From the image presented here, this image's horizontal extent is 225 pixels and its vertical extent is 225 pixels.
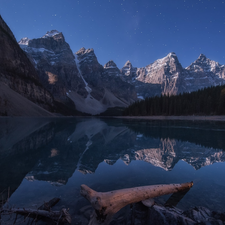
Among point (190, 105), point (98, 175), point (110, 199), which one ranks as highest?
point (190, 105)

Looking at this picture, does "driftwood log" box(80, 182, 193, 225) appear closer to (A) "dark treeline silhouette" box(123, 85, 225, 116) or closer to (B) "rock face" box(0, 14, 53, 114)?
(A) "dark treeline silhouette" box(123, 85, 225, 116)

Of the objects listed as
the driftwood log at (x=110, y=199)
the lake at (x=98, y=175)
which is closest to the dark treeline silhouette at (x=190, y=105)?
the lake at (x=98, y=175)

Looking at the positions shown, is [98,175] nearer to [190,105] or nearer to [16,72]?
[190,105]

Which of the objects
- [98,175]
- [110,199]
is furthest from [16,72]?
[110,199]

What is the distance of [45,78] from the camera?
195 metres

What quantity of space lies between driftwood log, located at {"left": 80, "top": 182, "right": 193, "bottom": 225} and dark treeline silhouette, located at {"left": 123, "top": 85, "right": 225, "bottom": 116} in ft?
269

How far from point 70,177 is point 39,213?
12.5 ft

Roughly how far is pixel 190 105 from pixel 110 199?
3543 inches

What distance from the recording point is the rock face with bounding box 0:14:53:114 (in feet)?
302

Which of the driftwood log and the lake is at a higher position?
the driftwood log

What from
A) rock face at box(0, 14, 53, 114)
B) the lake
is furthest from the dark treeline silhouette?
rock face at box(0, 14, 53, 114)

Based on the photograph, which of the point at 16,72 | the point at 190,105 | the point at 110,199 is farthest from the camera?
the point at 16,72

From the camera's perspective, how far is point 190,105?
265ft

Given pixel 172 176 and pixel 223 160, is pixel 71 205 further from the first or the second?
pixel 223 160
